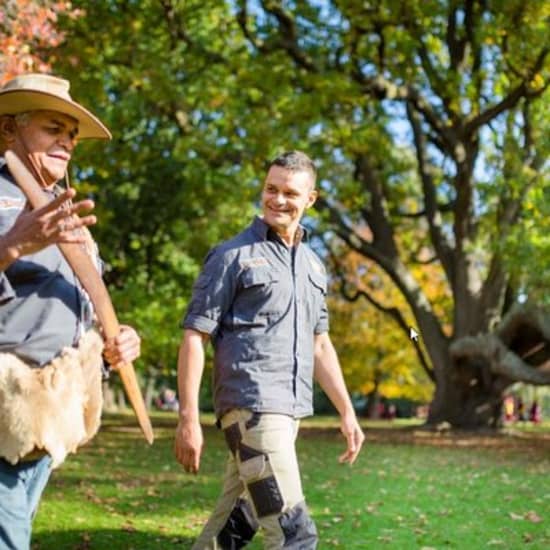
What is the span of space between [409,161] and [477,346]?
7.82 metres

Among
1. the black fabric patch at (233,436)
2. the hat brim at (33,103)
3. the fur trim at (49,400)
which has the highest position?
the hat brim at (33,103)

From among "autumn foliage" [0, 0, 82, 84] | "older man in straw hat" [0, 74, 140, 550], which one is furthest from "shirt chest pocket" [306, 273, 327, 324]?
"autumn foliage" [0, 0, 82, 84]

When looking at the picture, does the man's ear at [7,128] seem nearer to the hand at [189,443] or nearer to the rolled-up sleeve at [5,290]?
the rolled-up sleeve at [5,290]

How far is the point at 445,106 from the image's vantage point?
22.6m

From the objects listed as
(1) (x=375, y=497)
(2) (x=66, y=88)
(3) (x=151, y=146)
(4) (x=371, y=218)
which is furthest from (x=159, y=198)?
(2) (x=66, y=88)

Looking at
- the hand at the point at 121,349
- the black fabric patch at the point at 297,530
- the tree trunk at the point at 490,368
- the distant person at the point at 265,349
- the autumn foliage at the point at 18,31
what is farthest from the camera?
the tree trunk at the point at 490,368

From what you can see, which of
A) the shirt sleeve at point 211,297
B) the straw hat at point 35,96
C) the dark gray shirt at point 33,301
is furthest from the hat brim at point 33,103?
the shirt sleeve at point 211,297

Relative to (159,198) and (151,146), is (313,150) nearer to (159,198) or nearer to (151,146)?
(151,146)

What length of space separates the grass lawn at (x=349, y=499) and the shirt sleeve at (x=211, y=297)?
10.9 feet

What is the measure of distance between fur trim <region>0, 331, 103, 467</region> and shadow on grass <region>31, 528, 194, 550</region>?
4.25 m

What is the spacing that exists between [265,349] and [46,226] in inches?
77.1

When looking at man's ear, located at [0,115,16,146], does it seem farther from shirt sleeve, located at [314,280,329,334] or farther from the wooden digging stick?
shirt sleeve, located at [314,280,329,334]

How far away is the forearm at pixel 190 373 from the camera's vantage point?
463 centimetres

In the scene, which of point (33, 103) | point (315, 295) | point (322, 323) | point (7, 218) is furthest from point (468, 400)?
point (7, 218)
